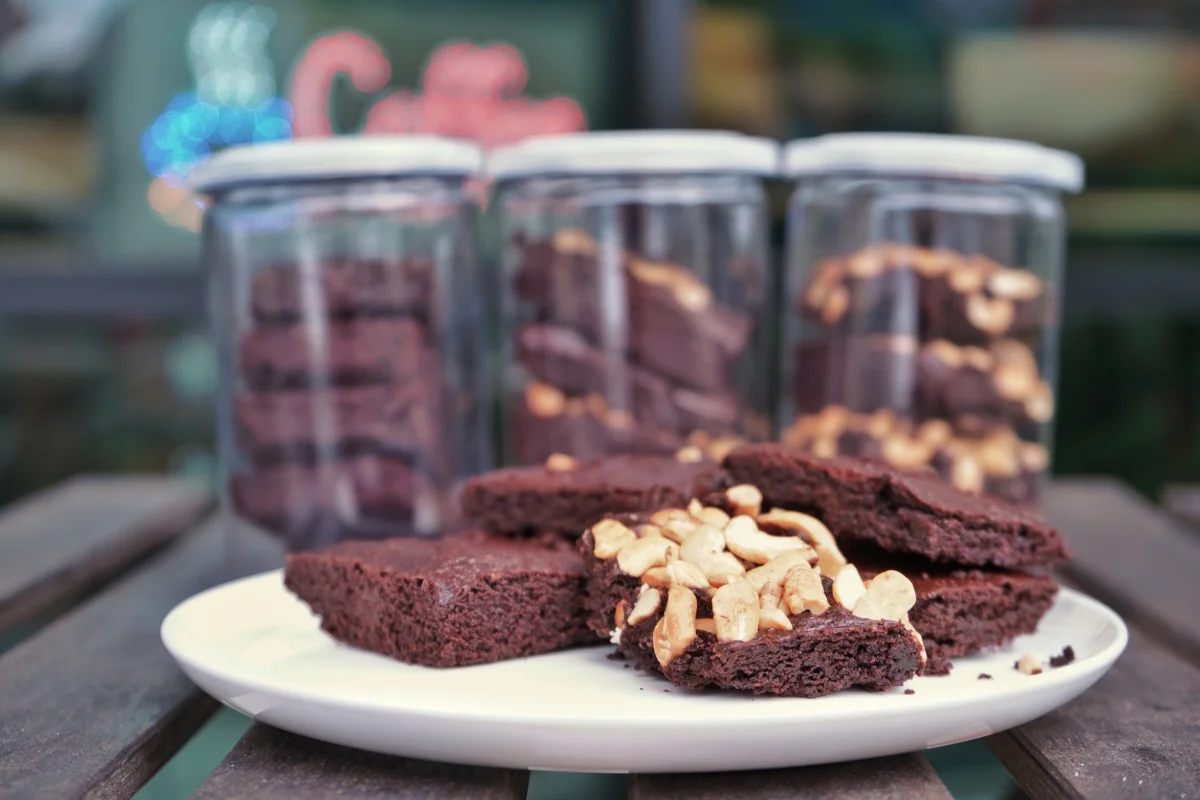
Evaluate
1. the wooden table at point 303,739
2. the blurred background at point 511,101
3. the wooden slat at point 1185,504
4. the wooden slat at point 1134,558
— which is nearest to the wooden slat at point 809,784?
the wooden table at point 303,739

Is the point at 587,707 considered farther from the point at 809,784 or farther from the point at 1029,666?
the point at 1029,666

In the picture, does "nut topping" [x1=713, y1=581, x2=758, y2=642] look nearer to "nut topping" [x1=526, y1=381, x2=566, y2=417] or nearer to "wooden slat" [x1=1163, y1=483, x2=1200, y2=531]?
"nut topping" [x1=526, y1=381, x2=566, y2=417]

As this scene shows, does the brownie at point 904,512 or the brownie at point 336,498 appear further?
the brownie at point 336,498

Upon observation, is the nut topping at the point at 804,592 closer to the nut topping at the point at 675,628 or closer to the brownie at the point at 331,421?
the nut topping at the point at 675,628

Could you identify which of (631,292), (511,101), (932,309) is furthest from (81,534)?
(511,101)

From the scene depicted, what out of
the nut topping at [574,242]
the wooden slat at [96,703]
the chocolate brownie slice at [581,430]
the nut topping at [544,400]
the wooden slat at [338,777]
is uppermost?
the nut topping at [574,242]

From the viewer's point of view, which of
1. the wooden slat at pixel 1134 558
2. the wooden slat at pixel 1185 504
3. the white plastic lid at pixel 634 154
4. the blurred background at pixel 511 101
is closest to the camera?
the wooden slat at pixel 1134 558
